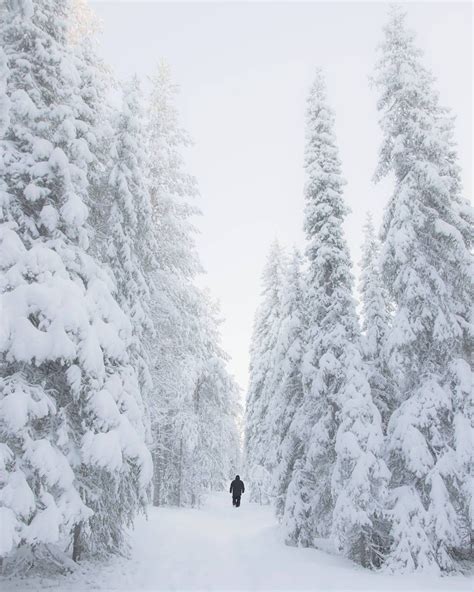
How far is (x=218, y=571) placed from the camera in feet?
41.5

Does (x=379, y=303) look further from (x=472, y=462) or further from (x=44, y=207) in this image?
(x=44, y=207)

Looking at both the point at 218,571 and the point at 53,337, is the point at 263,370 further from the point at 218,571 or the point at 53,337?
the point at 53,337

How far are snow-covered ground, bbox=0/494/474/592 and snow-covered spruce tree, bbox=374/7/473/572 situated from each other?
135 centimetres

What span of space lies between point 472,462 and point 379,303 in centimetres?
879

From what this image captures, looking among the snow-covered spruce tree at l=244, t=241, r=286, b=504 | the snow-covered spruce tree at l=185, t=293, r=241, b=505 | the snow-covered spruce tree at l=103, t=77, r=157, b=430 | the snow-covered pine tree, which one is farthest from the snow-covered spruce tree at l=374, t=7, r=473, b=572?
the snow-covered spruce tree at l=244, t=241, r=286, b=504

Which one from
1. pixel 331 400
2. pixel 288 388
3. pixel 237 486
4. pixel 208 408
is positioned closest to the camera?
pixel 331 400

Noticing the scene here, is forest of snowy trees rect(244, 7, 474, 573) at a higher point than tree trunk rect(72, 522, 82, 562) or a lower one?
higher

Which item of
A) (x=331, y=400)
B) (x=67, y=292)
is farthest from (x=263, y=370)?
(x=67, y=292)

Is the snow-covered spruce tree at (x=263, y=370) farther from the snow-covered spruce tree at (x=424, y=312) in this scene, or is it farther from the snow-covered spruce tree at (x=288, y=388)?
the snow-covered spruce tree at (x=424, y=312)

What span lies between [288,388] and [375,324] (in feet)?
14.4

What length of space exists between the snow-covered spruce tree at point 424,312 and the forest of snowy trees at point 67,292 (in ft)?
23.9

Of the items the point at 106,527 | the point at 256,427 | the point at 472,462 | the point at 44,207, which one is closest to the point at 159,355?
the point at 106,527

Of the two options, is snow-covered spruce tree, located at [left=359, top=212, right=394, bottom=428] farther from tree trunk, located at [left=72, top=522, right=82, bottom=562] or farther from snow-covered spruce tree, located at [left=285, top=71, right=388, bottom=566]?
tree trunk, located at [left=72, top=522, right=82, bottom=562]

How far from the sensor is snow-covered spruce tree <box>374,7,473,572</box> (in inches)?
508
